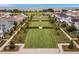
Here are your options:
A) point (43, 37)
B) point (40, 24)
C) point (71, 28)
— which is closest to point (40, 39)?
point (43, 37)

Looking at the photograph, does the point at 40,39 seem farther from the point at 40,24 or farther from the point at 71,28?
the point at 71,28

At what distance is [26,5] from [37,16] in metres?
0.83

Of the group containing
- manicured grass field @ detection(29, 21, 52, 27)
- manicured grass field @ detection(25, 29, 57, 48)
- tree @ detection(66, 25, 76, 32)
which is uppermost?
manicured grass field @ detection(29, 21, 52, 27)

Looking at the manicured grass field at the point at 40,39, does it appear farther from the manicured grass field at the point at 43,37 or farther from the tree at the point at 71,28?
the tree at the point at 71,28

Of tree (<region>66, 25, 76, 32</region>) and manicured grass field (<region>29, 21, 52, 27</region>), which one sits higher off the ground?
manicured grass field (<region>29, 21, 52, 27</region>)

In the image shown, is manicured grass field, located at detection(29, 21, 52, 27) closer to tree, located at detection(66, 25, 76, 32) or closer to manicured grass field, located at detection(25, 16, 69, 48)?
manicured grass field, located at detection(25, 16, 69, 48)

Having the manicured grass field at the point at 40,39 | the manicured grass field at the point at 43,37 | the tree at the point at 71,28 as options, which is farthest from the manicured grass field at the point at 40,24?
the tree at the point at 71,28

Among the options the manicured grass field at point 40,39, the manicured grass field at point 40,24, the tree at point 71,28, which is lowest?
the manicured grass field at point 40,39

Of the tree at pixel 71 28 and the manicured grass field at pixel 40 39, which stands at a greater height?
the tree at pixel 71 28

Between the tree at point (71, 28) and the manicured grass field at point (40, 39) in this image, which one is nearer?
the manicured grass field at point (40, 39)

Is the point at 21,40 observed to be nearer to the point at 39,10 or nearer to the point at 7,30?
the point at 7,30

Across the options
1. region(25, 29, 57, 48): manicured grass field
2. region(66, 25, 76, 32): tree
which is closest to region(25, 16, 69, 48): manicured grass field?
region(25, 29, 57, 48): manicured grass field

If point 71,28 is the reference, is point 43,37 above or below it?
below
